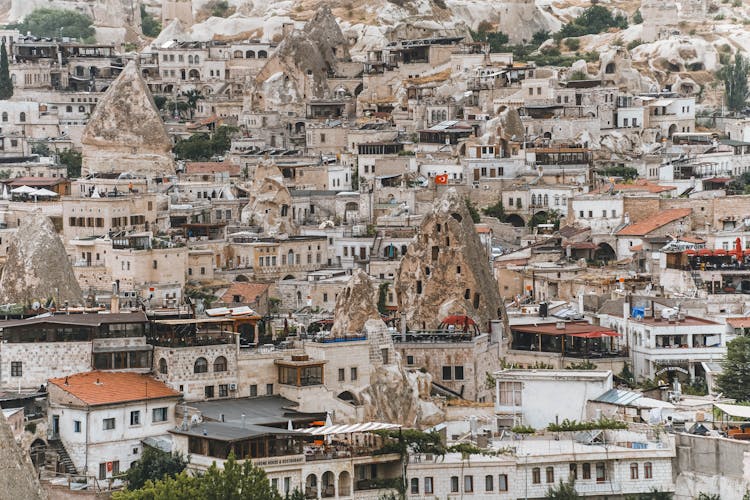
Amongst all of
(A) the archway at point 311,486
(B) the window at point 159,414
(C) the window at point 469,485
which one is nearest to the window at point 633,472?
(C) the window at point 469,485

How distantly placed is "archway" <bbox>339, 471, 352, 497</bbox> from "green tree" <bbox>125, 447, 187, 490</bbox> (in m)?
4.46

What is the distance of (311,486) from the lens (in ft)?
231

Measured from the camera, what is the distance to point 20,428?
74125mm

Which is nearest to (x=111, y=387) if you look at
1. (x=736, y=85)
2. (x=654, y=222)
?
(x=654, y=222)

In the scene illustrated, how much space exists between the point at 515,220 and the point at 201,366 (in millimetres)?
54243

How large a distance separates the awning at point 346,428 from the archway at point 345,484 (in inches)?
57.5

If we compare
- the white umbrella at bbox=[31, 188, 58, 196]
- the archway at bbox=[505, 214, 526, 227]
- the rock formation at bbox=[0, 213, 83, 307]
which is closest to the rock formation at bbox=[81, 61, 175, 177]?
the white umbrella at bbox=[31, 188, 58, 196]

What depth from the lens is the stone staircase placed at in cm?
7375

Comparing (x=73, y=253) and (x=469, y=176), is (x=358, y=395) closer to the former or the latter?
(x=73, y=253)

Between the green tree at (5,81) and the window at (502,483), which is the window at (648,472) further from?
the green tree at (5,81)

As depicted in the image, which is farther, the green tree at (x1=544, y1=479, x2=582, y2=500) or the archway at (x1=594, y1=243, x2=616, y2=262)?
the archway at (x1=594, y1=243, x2=616, y2=262)

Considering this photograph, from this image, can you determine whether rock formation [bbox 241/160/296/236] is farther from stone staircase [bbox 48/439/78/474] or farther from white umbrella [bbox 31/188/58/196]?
stone staircase [bbox 48/439/78/474]

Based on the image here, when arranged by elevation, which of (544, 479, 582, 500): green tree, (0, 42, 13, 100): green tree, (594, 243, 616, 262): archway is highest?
(0, 42, 13, 100): green tree

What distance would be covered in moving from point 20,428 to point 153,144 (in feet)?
234
